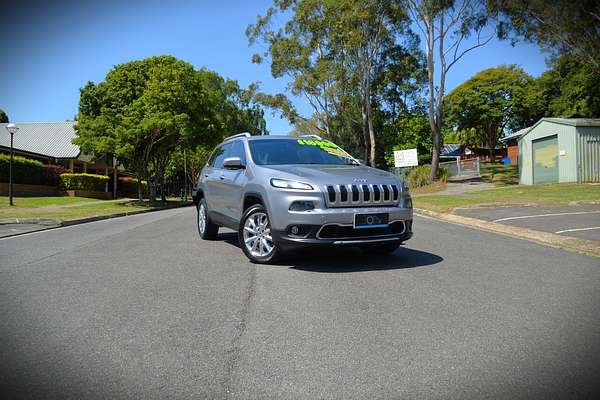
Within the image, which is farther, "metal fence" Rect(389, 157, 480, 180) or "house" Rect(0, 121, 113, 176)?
"house" Rect(0, 121, 113, 176)

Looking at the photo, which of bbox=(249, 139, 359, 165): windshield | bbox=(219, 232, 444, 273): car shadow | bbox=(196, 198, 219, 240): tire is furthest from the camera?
bbox=(196, 198, 219, 240): tire

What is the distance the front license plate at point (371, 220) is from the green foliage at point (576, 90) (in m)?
36.9

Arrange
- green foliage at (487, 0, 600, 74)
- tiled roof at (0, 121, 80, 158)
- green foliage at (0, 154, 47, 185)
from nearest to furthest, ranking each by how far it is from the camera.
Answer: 1. green foliage at (487, 0, 600, 74)
2. green foliage at (0, 154, 47, 185)
3. tiled roof at (0, 121, 80, 158)

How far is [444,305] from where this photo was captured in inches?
166

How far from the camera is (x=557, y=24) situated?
24.3 m

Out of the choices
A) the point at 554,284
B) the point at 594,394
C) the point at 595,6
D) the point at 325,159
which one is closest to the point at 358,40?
the point at 595,6

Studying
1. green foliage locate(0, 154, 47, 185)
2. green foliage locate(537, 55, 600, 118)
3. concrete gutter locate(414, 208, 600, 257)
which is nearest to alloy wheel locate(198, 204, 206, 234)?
concrete gutter locate(414, 208, 600, 257)

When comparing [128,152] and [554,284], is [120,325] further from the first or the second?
[128,152]

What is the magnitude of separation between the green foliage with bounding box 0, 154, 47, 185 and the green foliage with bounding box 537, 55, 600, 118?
38.0 m

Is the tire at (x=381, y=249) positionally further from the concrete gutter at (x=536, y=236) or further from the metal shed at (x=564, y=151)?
the metal shed at (x=564, y=151)

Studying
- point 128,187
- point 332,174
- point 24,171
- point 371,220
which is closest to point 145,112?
point 24,171

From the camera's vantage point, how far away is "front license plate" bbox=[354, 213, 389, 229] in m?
5.64

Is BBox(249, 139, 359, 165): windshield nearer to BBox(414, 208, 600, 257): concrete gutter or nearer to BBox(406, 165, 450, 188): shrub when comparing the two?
BBox(414, 208, 600, 257): concrete gutter

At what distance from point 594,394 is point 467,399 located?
673mm
